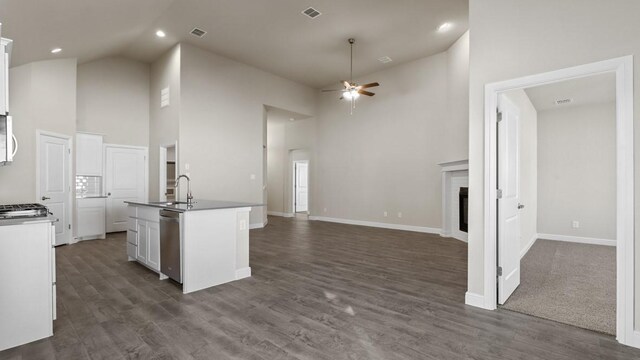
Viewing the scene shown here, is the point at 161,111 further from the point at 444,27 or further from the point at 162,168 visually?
the point at 444,27

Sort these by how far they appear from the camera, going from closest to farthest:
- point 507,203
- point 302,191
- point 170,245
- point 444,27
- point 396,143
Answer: point 507,203
point 170,245
point 444,27
point 396,143
point 302,191

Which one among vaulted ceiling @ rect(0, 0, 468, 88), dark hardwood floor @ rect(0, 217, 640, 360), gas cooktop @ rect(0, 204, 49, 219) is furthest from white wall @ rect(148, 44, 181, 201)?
gas cooktop @ rect(0, 204, 49, 219)

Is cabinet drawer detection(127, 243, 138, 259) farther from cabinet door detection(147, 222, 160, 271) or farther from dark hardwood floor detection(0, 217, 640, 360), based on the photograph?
cabinet door detection(147, 222, 160, 271)

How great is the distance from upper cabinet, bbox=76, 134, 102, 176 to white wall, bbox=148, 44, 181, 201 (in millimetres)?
Answer: 1048

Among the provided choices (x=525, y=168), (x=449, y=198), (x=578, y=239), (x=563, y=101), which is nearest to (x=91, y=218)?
(x=449, y=198)

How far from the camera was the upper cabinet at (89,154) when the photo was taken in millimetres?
6293

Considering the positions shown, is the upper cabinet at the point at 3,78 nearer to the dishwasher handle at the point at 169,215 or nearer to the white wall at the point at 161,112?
the dishwasher handle at the point at 169,215

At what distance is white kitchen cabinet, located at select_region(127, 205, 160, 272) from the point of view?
3748 millimetres

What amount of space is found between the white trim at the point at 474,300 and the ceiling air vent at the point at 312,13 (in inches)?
190

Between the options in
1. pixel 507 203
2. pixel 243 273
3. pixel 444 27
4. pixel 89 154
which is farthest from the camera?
pixel 89 154

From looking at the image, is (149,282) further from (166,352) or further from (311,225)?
(311,225)

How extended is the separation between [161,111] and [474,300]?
23.4 ft

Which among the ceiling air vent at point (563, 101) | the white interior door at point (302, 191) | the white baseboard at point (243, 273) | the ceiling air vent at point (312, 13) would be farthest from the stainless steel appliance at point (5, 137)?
the white interior door at point (302, 191)

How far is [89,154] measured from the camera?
6.41 metres
